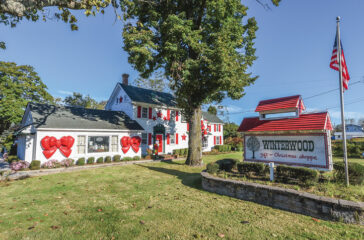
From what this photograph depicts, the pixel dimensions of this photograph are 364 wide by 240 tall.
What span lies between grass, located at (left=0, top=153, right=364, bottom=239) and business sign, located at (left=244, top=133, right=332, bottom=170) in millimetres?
2533

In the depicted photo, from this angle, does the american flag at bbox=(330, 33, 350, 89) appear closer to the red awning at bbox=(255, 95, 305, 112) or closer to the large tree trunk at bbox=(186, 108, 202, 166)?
the red awning at bbox=(255, 95, 305, 112)

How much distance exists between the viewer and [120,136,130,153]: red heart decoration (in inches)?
635

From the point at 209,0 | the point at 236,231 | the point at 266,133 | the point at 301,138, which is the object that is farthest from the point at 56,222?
the point at 209,0

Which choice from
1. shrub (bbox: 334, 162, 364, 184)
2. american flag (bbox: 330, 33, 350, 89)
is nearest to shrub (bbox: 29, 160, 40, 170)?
shrub (bbox: 334, 162, 364, 184)

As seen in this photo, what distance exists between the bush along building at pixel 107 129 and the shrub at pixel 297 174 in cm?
1343

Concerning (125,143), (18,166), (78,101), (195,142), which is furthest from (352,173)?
(78,101)

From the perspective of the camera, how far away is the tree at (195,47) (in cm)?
1105

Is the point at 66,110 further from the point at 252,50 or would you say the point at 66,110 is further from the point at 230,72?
the point at 252,50

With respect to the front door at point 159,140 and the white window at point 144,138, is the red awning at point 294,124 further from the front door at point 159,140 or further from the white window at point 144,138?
the front door at point 159,140

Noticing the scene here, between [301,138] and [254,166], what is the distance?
211cm

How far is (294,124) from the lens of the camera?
6828 millimetres

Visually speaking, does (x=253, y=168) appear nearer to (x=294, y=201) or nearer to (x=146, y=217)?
(x=294, y=201)

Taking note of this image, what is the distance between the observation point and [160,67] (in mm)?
13969

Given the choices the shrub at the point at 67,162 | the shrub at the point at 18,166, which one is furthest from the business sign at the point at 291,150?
the shrub at the point at 18,166
